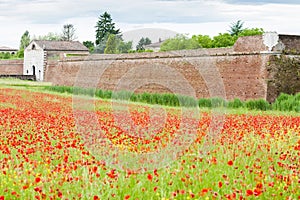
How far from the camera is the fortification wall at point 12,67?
6919cm

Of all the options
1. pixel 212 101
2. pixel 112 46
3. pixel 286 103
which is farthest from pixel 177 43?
pixel 286 103

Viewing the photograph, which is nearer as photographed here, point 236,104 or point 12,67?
point 236,104

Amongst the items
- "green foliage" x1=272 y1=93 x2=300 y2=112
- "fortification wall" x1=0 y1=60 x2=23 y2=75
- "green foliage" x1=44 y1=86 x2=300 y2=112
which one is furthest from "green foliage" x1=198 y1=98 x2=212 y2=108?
"fortification wall" x1=0 y1=60 x2=23 y2=75

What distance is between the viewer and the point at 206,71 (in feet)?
82.3

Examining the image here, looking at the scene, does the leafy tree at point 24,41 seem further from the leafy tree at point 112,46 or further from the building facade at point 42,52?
the leafy tree at point 112,46

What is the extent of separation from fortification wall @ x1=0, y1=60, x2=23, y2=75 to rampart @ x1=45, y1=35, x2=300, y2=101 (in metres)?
38.1

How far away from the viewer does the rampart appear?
21.2 meters

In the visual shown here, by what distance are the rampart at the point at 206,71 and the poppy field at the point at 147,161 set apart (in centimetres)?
1017

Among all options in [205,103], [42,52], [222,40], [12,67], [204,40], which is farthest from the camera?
[12,67]

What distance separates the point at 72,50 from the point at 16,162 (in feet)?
200

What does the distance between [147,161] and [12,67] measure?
Answer: 65779 millimetres

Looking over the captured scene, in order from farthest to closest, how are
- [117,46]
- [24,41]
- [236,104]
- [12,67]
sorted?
[24,41]
[12,67]
[117,46]
[236,104]

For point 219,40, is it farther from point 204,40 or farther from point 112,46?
point 112,46

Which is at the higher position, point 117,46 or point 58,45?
point 58,45
